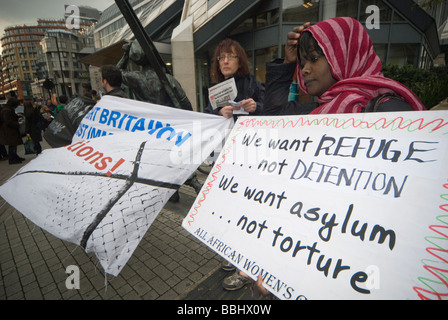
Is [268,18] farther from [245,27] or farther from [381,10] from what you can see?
[381,10]

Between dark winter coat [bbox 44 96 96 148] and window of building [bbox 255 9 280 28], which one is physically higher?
window of building [bbox 255 9 280 28]

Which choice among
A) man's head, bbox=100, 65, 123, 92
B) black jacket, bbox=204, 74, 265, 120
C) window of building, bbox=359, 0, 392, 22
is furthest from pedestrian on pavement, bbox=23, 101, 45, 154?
window of building, bbox=359, 0, 392, 22

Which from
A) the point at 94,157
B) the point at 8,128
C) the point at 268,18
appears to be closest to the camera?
the point at 94,157

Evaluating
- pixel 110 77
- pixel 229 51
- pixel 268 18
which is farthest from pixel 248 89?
pixel 268 18

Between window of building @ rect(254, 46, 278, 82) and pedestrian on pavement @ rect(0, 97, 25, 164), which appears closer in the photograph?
pedestrian on pavement @ rect(0, 97, 25, 164)

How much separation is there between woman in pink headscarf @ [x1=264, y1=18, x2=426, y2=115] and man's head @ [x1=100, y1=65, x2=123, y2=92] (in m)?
2.21

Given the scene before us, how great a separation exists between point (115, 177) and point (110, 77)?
184 centimetres

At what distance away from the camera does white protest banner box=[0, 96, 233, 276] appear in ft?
4.17

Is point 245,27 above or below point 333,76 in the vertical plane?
above

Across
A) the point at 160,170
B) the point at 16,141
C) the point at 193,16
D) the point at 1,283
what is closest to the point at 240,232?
the point at 160,170

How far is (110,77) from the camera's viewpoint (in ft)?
9.01

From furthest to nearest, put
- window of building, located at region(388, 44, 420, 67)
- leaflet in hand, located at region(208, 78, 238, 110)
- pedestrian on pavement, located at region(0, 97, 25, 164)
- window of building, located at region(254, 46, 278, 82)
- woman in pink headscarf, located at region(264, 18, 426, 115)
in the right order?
window of building, located at region(388, 44, 420, 67) → window of building, located at region(254, 46, 278, 82) → pedestrian on pavement, located at region(0, 97, 25, 164) → leaflet in hand, located at region(208, 78, 238, 110) → woman in pink headscarf, located at region(264, 18, 426, 115)

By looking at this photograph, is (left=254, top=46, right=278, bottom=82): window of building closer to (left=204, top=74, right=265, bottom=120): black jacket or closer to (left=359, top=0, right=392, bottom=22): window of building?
(left=359, top=0, right=392, bottom=22): window of building
